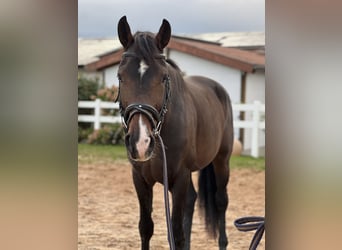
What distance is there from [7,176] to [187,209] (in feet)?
12.9

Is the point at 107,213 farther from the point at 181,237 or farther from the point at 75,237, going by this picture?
the point at 75,237

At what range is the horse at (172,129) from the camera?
9.09ft

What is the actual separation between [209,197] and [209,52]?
9.96 meters

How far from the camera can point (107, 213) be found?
673 cm

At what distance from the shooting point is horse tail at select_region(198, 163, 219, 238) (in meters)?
5.05

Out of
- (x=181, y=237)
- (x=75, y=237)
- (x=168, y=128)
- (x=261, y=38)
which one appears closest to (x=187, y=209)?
(x=181, y=237)

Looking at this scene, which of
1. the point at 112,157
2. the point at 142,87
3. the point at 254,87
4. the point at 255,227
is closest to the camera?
the point at 255,227

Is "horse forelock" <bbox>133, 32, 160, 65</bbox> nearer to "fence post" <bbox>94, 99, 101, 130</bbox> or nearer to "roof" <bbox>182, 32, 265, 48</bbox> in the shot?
"fence post" <bbox>94, 99, 101, 130</bbox>

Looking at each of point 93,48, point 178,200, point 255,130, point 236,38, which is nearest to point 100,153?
point 255,130

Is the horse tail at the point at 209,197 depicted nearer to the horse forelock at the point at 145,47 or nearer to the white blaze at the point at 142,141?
the horse forelock at the point at 145,47

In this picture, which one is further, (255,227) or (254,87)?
(254,87)

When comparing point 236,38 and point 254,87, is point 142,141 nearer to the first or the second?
point 254,87

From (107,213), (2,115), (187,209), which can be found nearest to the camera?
(2,115)

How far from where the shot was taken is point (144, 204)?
3.73 meters
